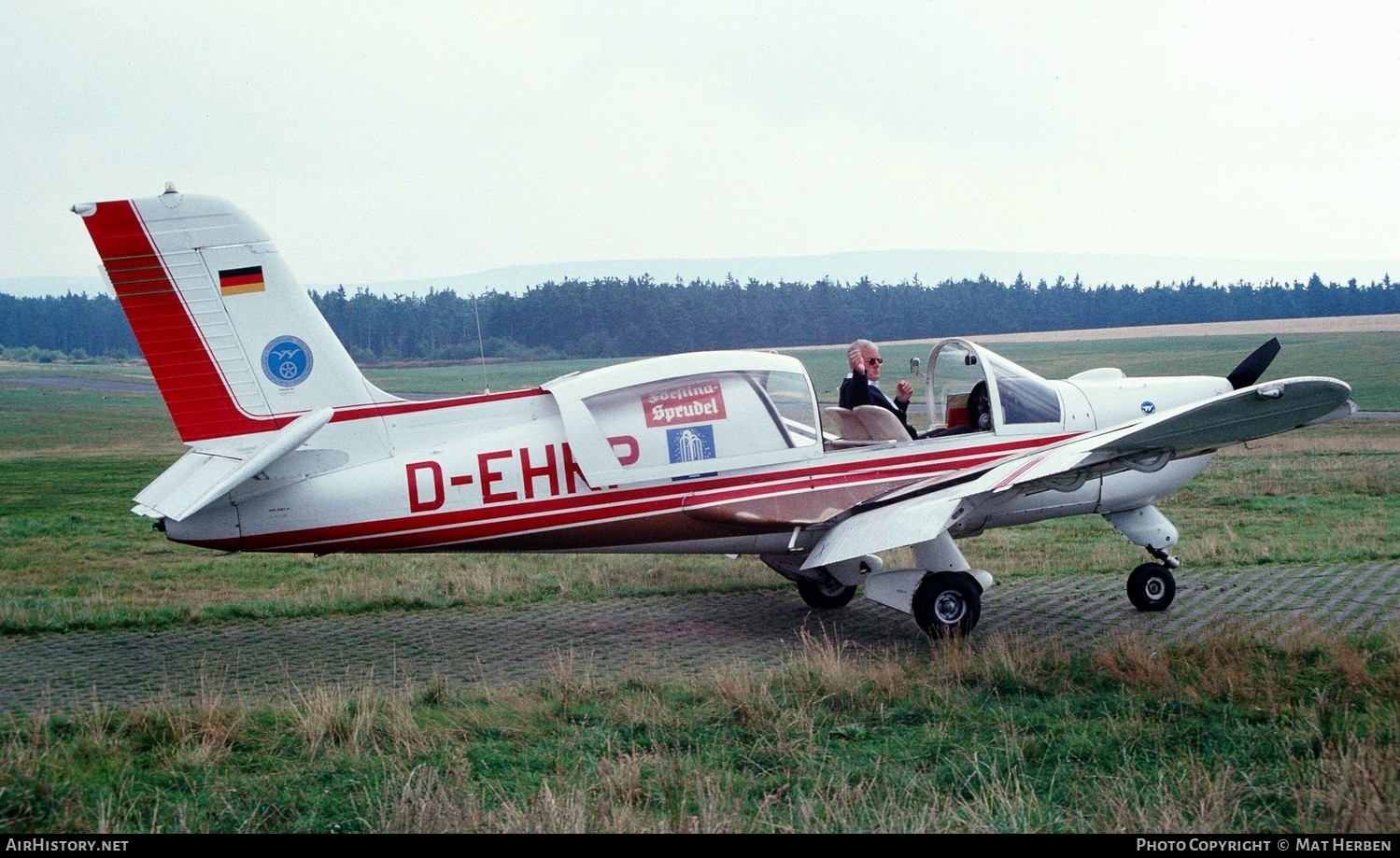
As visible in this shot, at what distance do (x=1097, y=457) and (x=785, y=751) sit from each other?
4234 millimetres

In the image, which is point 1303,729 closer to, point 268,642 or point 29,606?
point 268,642

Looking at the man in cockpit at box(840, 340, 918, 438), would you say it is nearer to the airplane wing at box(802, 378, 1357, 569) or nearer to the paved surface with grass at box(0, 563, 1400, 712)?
the airplane wing at box(802, 378, 1357, 569)

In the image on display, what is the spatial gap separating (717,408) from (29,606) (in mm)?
7554

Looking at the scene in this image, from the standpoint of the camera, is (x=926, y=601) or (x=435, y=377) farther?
(x=435, y=377)

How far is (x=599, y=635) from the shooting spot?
10422mm

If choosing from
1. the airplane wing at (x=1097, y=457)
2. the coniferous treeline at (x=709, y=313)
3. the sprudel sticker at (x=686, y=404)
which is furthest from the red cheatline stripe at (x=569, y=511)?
the coniferous treeline at (x=709, y=313)

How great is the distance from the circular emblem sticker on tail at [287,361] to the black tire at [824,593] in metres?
5.07

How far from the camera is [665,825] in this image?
510cm

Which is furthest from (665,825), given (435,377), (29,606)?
(435,377)

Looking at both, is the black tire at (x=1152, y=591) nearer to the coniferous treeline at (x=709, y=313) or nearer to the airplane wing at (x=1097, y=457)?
the airplane wing at (x=1097, y=457)

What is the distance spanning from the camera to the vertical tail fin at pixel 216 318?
9.56 metres

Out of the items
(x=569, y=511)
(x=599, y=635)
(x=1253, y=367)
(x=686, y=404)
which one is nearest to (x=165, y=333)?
(x=569, y=511)

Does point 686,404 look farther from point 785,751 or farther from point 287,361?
point 785,751

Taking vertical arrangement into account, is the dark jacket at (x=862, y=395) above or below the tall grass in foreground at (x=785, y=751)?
above
